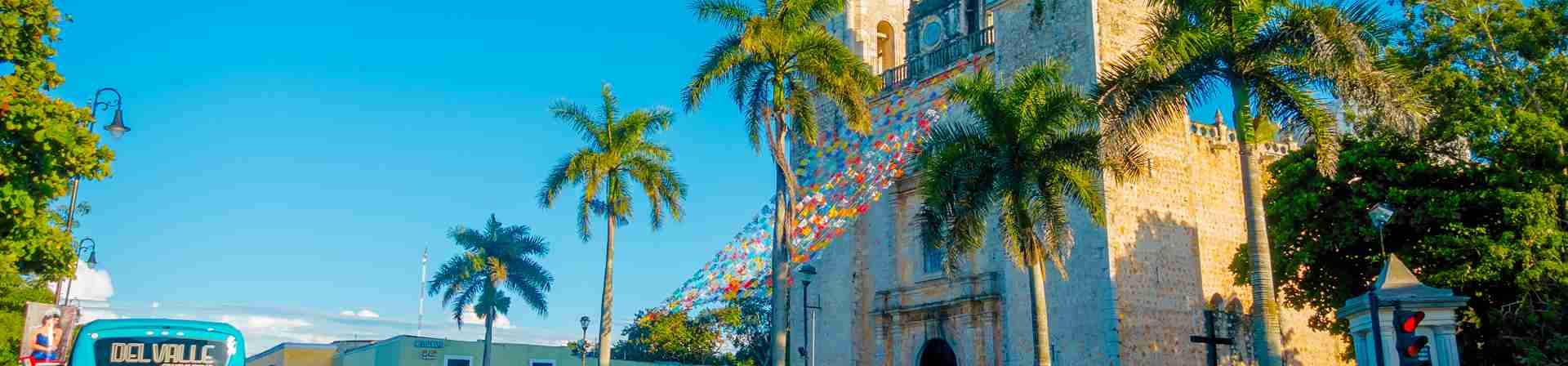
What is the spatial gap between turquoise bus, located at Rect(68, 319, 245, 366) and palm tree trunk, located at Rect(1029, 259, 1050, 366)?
12146mm

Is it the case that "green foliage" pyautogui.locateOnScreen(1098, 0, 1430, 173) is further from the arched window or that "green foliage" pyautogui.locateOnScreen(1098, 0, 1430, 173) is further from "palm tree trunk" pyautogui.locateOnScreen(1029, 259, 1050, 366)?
the arched window

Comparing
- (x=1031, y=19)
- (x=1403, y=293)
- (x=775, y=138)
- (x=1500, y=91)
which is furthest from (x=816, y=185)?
(x=1403, y=293)

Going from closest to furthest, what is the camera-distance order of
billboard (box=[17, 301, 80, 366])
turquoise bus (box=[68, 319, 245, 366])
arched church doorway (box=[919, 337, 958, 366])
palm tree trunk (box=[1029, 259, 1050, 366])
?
turquoise bus (box=[68, 319, 245, 366])
billboard (box=[17, 301, 80, 366])
palm tree trunk (box=[1029, 259, 1050, 366])
arched church doorway (box=[919, 337, 958, 366])

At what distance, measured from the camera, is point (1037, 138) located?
20.8 metres

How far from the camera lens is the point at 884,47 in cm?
3734

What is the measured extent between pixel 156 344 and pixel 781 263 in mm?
10654

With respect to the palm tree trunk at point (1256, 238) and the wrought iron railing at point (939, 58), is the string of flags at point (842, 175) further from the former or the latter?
the palm tree trunk at point (1256, 238)

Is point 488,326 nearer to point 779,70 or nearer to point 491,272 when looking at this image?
point 491,272

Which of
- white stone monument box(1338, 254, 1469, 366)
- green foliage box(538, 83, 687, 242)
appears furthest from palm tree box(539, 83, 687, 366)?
white stone monument box(1338, 254, 1469, 366)

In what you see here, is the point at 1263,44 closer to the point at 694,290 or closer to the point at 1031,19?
the point at 1031,19

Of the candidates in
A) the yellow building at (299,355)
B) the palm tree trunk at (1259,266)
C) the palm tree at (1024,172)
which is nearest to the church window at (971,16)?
the palm tree at (1024,172)

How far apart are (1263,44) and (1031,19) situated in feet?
35.3

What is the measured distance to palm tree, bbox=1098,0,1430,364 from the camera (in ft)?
54.7

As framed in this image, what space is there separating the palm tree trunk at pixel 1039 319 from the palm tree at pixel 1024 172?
1 cm
